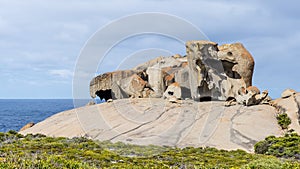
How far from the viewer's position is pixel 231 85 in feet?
118

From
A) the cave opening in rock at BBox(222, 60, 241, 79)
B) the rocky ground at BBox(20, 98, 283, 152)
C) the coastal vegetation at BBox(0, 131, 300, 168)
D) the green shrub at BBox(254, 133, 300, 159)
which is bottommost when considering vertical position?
the coastal vegetation at BBox(0, 131, 300, 168)

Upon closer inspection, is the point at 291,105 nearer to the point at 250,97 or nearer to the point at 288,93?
the point at 288,93

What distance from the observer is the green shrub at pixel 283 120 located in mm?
28875

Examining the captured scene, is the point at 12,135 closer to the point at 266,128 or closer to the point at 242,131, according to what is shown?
the point at 242,131

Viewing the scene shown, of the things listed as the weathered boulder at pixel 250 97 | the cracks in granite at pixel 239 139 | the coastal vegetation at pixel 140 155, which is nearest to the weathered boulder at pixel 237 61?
the weathered boulder at pixel 250 97

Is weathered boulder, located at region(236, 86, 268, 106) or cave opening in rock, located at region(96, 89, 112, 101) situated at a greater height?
cave opening in rock, located at region(96, 89, 112, 101)

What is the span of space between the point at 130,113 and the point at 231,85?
10770 mm

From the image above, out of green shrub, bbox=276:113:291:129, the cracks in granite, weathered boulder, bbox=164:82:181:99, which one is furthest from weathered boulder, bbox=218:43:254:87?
the cracks in granite

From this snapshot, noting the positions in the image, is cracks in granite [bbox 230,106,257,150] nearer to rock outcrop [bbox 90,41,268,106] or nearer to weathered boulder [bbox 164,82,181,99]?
rock outcrop [bbox 90,41,268,106]

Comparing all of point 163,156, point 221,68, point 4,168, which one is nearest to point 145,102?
point 221,68

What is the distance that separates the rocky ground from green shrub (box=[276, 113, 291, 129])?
331 millimetres

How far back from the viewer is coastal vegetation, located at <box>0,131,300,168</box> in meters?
15.6

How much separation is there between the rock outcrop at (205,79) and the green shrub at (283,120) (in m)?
3.64

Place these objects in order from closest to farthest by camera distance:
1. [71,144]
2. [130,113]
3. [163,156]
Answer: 1. [163,156]
2. [71,144]
3. [130,113]
